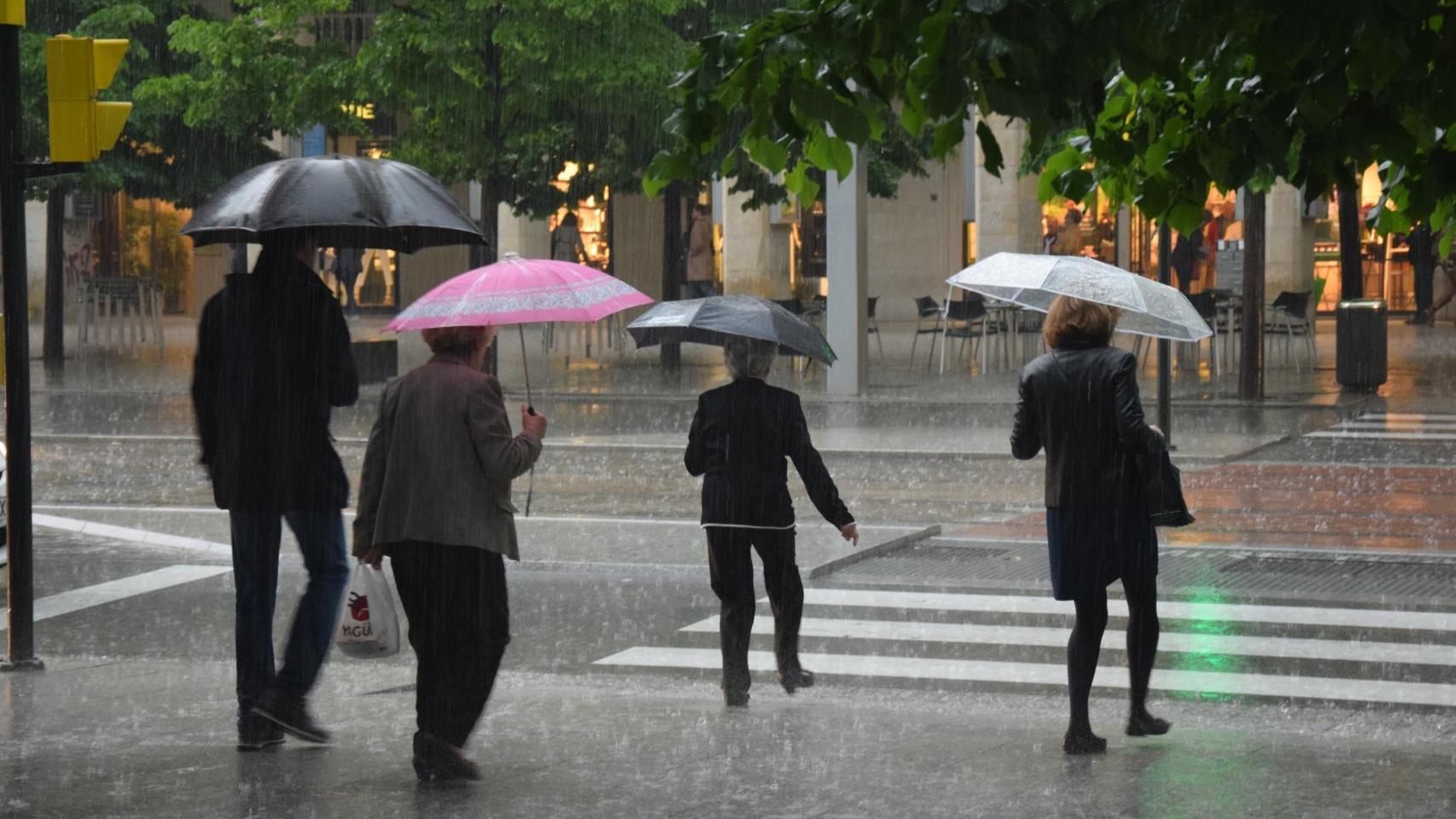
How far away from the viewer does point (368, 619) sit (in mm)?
6551

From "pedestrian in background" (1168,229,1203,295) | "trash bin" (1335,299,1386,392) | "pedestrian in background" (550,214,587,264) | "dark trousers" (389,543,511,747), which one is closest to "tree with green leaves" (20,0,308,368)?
"pedestrian in background" (550,214,587,264)

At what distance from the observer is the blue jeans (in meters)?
6.71

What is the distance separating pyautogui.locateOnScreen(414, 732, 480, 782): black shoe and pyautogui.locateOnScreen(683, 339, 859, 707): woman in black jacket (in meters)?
1.62

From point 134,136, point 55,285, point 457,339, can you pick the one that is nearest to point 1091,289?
point 457,339

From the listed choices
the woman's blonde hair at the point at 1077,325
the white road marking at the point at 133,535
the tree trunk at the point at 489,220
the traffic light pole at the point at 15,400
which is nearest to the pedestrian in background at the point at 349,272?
the tree trunk at the point at 489,220

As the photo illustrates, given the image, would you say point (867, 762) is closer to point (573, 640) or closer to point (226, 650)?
point (573, 640)

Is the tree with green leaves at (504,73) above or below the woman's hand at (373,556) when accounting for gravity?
above

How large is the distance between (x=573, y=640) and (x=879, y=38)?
17.3 ft

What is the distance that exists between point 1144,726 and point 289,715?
3.03 m

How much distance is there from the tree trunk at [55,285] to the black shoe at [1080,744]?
25.3 metres

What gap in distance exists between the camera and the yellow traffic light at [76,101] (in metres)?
8.67

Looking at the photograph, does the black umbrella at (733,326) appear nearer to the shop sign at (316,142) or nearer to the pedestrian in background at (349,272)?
the shop sign at (316,142)

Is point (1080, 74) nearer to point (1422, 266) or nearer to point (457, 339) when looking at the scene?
point (457, 339)

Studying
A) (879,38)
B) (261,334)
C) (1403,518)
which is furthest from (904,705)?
(1403,518)
